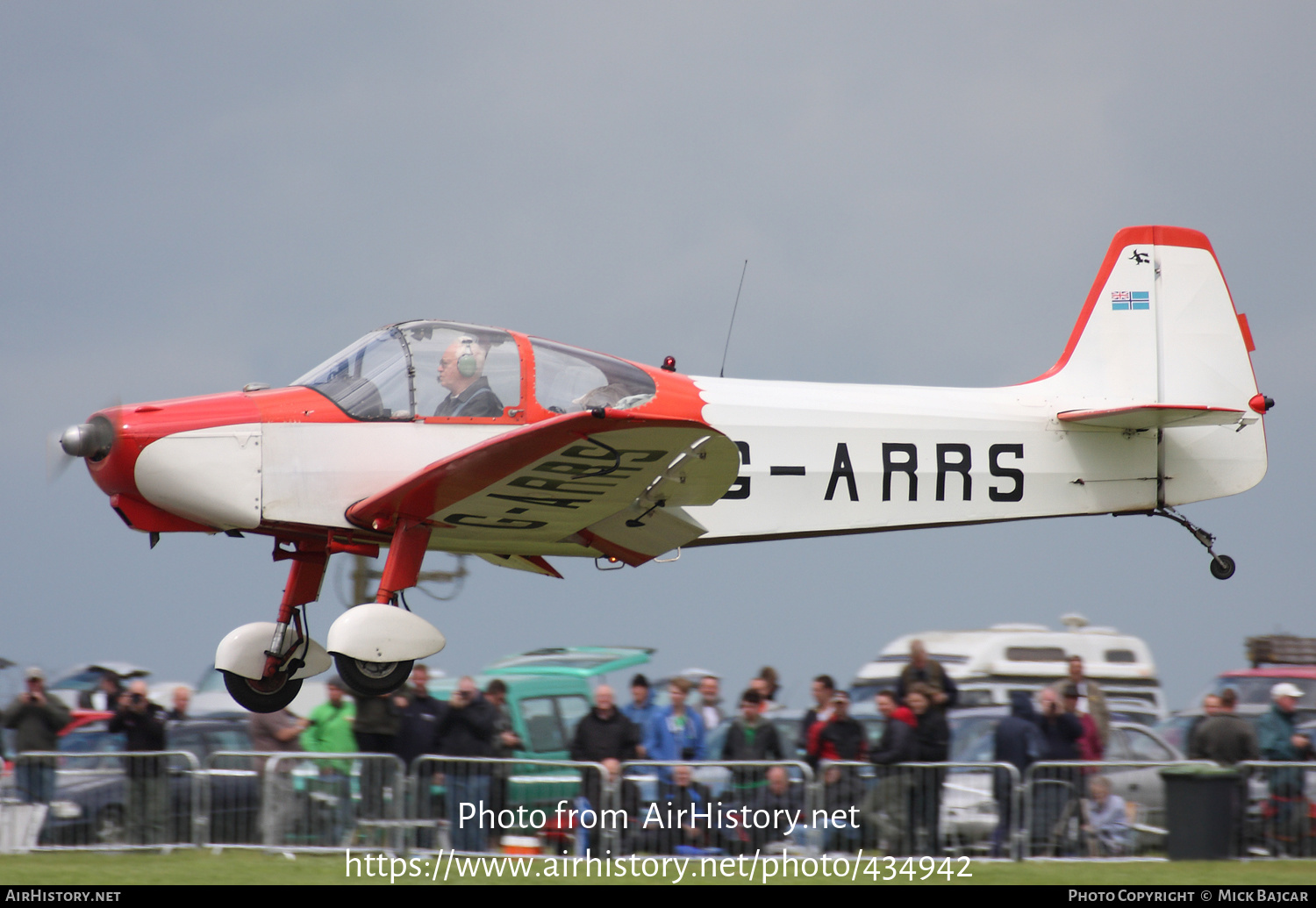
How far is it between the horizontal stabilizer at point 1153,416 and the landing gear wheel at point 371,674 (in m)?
5.01

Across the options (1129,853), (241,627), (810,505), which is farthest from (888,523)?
(241,627)

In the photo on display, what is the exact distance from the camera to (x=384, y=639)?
7.36 metres

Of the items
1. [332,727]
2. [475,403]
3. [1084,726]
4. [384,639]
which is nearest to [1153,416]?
[1084,726]

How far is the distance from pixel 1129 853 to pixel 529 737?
162 inches

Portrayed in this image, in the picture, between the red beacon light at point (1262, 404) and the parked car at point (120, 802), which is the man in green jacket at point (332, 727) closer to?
the parked car at point (120, 802)

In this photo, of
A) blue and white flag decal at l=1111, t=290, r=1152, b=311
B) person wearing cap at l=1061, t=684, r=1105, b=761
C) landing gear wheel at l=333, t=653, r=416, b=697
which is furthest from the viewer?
blue and white flag decal at l=1111, t=290, r=1152, b=311

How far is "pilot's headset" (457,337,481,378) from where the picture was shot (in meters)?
7.91

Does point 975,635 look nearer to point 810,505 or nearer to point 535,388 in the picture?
point 810,505

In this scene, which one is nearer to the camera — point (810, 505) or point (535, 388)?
point (535, 388)

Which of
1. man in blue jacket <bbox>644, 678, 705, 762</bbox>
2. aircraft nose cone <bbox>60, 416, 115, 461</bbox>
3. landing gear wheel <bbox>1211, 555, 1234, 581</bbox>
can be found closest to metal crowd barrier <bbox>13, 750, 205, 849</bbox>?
aircraft nose cone <bbox>60, 416, 115, 461</bbox>

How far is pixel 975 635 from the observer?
13.1 metres

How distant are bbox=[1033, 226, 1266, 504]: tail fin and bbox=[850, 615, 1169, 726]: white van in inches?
108

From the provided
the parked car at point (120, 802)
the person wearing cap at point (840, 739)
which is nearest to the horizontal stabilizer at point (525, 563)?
the parked car at point (120, 802)

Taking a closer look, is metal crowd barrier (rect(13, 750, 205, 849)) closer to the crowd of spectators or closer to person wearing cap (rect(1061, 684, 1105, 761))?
the crowd of spectators
